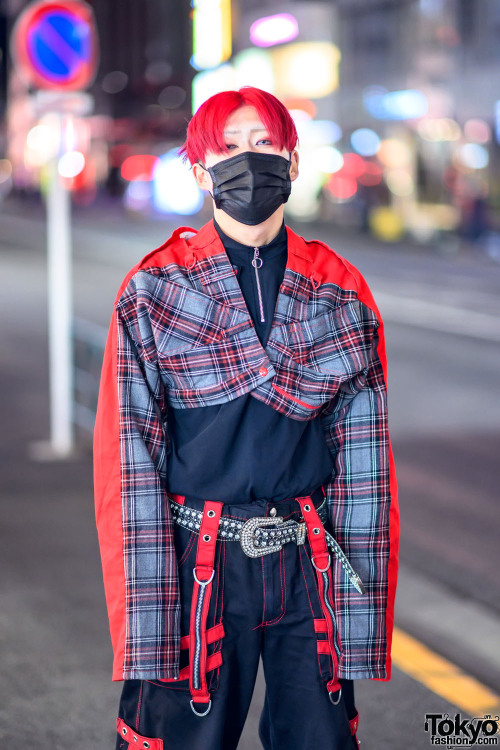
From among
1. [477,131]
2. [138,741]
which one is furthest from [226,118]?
[477,131]

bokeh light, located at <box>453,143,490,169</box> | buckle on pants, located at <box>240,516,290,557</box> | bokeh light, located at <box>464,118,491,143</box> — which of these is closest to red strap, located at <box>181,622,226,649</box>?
buckle on pants, located at <box>240,516,290,557</box>

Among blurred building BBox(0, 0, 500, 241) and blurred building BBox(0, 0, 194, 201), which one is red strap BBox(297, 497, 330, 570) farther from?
blurred building BBox(0, 0, 194, 201)

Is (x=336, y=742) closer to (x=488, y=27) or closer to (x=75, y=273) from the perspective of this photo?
(x=75, y=273)

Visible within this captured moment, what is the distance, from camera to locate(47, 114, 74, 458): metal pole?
7.28 m

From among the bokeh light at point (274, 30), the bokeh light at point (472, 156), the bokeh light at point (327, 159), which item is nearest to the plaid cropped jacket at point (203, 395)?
the bokeh light at point (472, 156)

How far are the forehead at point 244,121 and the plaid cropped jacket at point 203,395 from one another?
0.25 metres

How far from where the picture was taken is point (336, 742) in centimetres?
238

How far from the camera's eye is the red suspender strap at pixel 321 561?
2.38m

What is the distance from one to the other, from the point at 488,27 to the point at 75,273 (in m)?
17.9

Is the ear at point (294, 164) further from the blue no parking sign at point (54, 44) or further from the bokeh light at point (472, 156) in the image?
the bokeh light at point (472, 156)

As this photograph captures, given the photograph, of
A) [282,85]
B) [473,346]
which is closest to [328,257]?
[473,346]

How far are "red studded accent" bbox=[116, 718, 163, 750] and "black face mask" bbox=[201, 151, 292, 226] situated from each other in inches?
48.2

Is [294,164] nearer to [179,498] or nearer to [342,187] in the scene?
[179,498]

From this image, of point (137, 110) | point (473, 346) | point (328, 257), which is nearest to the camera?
point (328, 257)
